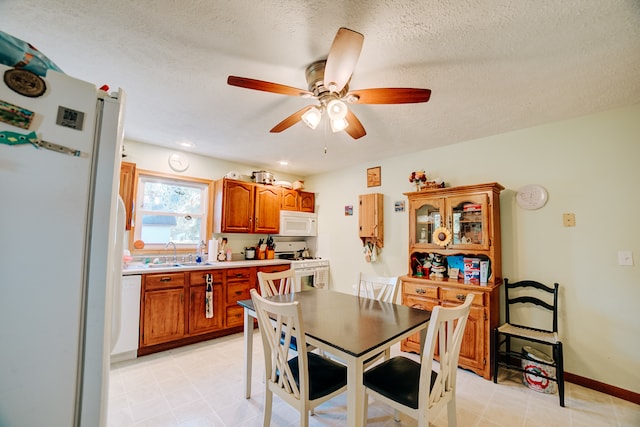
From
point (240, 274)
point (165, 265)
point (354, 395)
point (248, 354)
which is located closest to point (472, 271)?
point (354, 395)

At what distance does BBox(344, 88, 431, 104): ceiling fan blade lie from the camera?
1.59 m

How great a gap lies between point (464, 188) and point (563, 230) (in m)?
0.94

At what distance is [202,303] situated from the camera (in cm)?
323

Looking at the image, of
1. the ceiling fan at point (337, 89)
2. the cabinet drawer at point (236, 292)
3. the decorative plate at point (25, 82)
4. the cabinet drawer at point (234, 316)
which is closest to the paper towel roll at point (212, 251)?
the cabinet drawer at point (236, 292)

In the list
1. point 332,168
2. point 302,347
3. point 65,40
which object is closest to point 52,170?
point 302,347

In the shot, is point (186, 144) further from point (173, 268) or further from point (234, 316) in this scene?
point (234, 316)

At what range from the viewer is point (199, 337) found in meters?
3.25

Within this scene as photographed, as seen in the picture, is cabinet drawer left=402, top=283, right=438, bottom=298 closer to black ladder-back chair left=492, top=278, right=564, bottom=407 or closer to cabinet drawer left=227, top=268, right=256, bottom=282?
black ladder-back chair left=492, top=278, right=564, bottom=407

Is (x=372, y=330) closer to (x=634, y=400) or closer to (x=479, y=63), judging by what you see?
(x=479, y=63)

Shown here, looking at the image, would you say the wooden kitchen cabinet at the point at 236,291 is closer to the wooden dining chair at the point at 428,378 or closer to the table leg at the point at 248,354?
the table leg at the point at 248,354

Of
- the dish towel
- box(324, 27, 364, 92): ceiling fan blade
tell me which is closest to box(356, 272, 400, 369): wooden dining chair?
box(324, 27, 364, 92): ceiling fan blade

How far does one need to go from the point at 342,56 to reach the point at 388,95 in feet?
1.50

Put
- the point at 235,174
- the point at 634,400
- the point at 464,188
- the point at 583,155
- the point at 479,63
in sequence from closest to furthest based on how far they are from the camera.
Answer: the point at 479,63 < the point at 634,400 < the point at 583,155 < the point at 464,188 < the point at 235,174

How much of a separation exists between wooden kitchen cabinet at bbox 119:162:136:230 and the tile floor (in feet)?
5.46
